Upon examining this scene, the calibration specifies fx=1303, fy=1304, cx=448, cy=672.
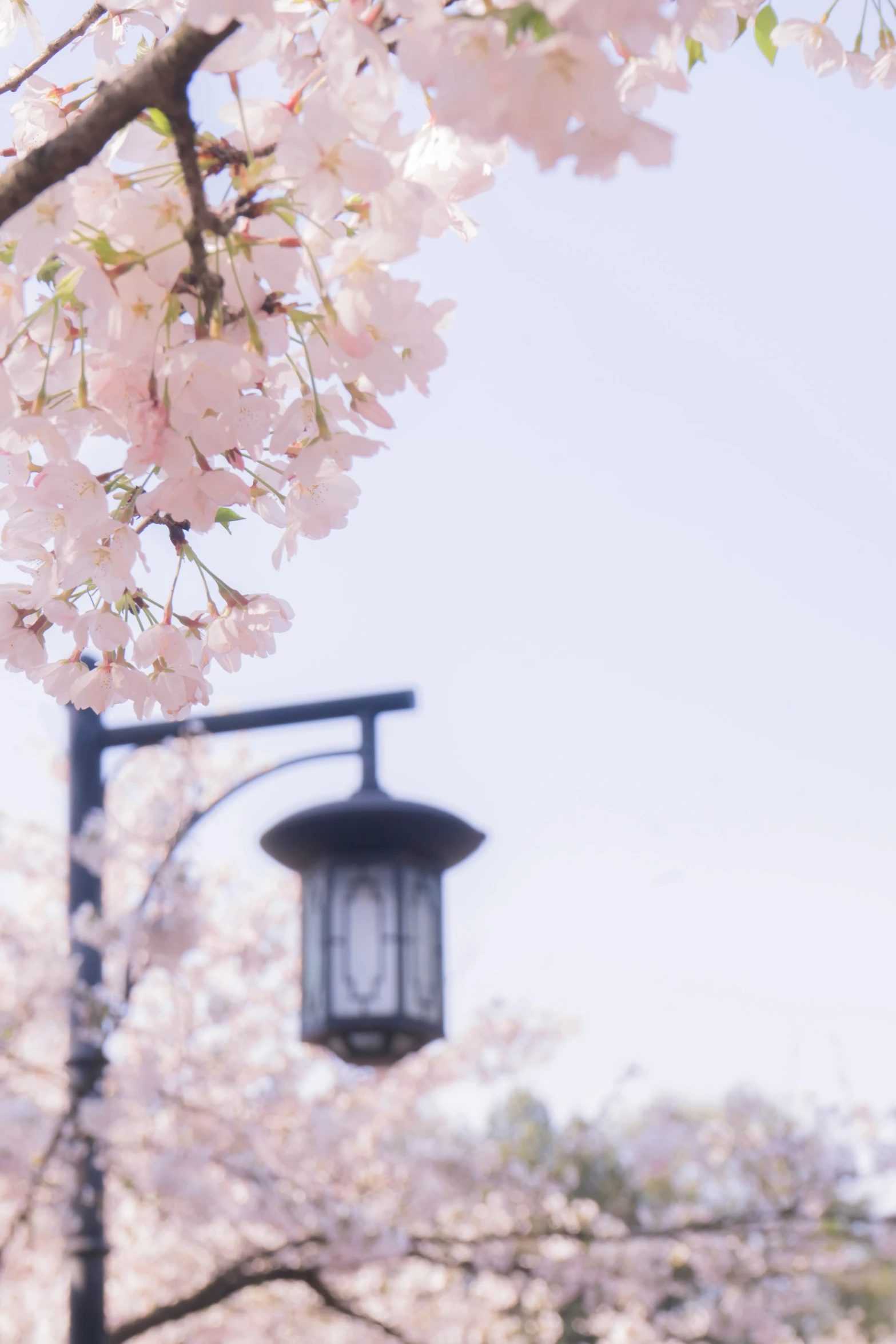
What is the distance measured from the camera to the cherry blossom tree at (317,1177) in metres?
7.32

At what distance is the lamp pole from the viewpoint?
13.7ft

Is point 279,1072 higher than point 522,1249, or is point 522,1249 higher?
point 279,1072

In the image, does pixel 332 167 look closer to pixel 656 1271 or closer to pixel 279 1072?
pixel 279 1072

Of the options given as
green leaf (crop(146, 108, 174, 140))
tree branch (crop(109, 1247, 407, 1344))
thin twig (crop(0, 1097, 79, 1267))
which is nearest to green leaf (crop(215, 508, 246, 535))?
green leaf (crop(146, 108, 174, 140))

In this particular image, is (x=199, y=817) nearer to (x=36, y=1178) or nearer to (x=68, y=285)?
(x=36, y=1178)

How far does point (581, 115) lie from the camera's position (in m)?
0.90

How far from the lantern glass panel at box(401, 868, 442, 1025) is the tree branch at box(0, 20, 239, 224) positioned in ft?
11.3

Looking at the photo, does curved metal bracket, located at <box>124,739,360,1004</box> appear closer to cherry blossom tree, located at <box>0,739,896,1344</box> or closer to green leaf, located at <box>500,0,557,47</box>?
cherry blossom tree, located at <box>0,739,896,1344</box>

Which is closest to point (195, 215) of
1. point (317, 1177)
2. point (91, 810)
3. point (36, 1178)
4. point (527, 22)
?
point (527, 22)

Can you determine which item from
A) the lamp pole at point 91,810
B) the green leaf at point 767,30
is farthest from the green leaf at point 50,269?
the lamp pole at point 91,810

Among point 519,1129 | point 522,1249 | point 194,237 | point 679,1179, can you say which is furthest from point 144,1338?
point 519,1129

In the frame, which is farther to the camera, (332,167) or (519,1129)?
(519,1129)

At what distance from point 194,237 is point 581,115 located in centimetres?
37

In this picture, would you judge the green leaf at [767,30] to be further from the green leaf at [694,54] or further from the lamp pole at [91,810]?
the lamp pole at [91,810]
